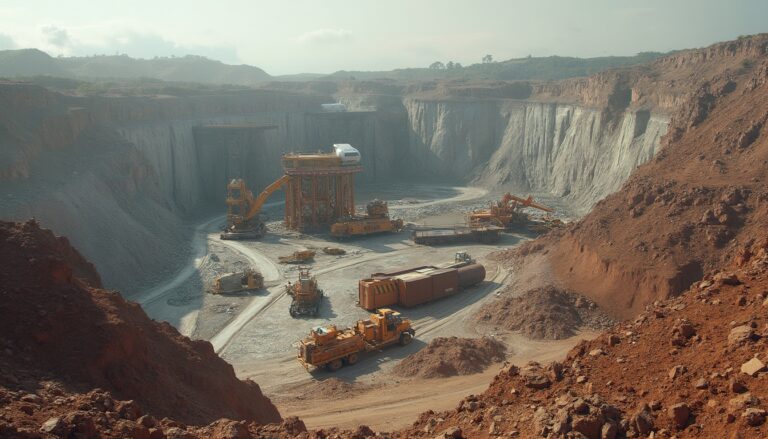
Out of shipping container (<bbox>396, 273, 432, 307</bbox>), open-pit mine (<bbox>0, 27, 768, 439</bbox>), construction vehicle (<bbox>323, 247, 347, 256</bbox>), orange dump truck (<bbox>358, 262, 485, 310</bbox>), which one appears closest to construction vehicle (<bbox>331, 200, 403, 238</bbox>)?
open-pit mine (<bbox>0, 27, 768, 439</bbox>)

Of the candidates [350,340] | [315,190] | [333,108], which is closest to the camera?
[350,340]

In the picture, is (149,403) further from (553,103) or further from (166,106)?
(553,103)

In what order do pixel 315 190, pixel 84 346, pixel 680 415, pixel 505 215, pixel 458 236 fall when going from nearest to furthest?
pixel 680 415, pixel 84 346, pixel 458 236, pixel 505 215, pixel 315 190

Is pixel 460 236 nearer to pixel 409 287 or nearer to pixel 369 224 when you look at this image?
pixel 369 224

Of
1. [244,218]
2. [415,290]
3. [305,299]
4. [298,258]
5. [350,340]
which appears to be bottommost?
[298,258]

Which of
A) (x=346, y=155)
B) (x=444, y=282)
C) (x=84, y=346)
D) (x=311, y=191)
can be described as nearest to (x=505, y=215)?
(x=346, y=155)

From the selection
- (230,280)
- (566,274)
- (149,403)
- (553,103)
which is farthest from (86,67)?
(149,403)

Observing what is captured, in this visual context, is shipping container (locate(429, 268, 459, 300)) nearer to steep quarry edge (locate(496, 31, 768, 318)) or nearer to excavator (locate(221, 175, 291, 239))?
steep quarry edge (locate(496, 31, 768, 318))

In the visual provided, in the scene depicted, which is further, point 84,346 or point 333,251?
point 333,251
